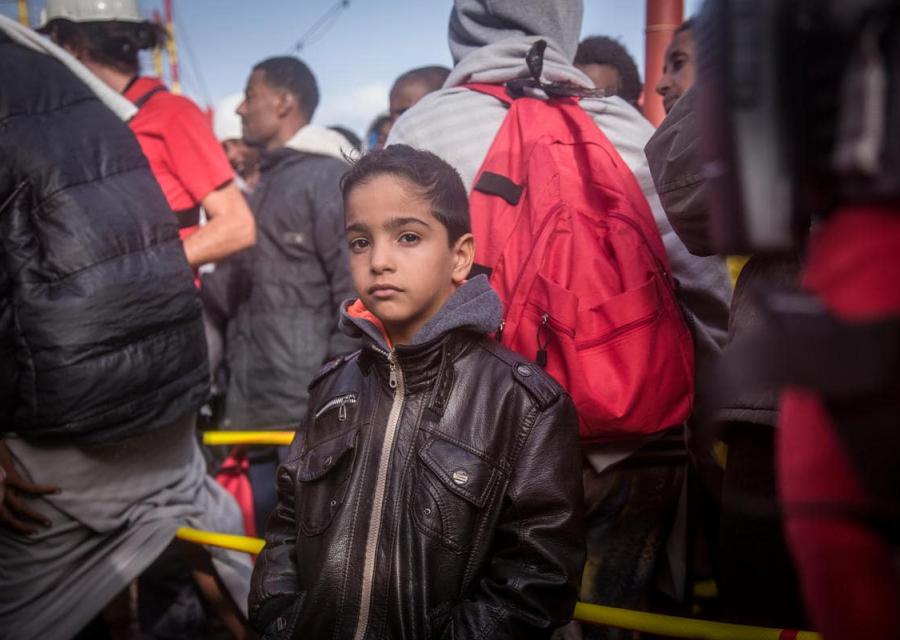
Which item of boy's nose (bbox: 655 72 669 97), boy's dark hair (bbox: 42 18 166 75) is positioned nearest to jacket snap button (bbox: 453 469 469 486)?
boy's nose (bbox: 655 72 669 97)

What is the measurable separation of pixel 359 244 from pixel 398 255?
135mm

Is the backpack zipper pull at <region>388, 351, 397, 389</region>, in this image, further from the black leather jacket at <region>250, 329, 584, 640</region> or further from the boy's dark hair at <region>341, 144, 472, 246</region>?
the boy's dark hair at <region>341, 144, 472, 246</region>

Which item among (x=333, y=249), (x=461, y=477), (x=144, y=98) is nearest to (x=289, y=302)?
(x=333, y=249)

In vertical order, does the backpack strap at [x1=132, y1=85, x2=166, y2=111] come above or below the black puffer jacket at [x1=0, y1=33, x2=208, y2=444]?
above

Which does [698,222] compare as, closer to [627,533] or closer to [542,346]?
[542,346]

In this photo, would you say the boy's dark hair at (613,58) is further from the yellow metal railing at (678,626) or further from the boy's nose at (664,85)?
the yellow metal railing at (678,626)

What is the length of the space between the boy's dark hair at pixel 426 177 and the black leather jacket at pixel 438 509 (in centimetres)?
33

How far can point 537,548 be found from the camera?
5.24ft

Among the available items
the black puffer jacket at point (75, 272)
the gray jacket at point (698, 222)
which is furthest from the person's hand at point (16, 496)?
the gray jacket at point (698, 222)

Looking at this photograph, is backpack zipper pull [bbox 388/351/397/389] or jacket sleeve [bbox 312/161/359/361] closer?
backpack zipper pull [bbox 388/351/397/389]

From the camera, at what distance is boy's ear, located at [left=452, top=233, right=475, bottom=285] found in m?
1.98

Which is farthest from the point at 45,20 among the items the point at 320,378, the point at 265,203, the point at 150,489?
the point at 320,378

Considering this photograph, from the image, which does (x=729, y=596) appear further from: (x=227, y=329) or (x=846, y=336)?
(x=227, y=329)

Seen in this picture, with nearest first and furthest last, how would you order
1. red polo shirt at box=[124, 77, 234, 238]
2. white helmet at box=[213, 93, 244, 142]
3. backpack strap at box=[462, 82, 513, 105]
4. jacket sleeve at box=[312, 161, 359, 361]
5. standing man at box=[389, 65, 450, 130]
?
1. backpack strap at box=[462, 82, 513, 105]
2. red polo shirt at box=[124, 77, 234, 238]
3. jacket sleeve at box=[312, 161, 359, 361]
4. standing man at box=[389, 65, 450, 130]
5. white helmet at box=[213, 93, 244, 142]
